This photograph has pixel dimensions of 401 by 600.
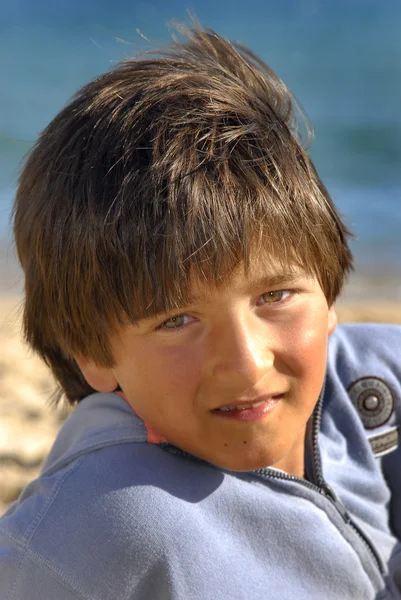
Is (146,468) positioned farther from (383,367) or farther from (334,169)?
A: (334,169)

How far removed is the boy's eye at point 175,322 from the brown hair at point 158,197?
36mm

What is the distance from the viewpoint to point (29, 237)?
1613 mm

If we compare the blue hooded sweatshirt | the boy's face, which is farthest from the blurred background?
the boy's face

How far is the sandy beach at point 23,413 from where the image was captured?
2740 millimetres

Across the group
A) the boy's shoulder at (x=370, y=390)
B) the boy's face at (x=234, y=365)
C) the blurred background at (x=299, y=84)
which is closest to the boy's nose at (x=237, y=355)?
the boy's face at (x=234, y=365)

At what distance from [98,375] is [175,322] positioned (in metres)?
0.32

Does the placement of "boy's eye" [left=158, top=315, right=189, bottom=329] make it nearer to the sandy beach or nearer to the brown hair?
the brown hair

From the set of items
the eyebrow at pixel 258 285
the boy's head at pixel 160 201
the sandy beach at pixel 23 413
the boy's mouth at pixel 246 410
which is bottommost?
the sandy beach at pixel 23 413

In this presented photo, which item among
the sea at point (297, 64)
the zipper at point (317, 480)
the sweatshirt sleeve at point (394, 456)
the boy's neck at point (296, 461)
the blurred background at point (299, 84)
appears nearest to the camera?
the zipper at point (317, 480)

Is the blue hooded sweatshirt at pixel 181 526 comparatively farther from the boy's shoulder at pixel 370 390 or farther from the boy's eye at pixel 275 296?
the boy's eye at pixel 275 296

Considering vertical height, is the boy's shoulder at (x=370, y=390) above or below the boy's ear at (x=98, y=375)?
below

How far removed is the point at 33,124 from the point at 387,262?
7.01 m

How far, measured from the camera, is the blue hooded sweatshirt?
146 cm

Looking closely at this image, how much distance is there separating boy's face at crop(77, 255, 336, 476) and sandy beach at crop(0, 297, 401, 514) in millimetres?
845
